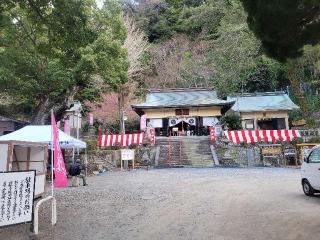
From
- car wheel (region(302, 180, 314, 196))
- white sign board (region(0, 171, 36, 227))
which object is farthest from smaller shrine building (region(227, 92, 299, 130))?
white sign board (region(0, 171, 36, 227))

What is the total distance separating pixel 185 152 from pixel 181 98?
10.5 metres

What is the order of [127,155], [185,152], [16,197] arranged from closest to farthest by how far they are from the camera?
[16,197] < [127,155] < [185,152]

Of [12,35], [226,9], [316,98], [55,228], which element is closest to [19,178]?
[55,228]

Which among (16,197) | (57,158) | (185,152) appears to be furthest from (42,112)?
(16,197)

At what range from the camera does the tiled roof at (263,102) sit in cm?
3509

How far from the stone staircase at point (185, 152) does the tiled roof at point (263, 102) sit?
974 cm

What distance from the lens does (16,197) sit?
6188 mm

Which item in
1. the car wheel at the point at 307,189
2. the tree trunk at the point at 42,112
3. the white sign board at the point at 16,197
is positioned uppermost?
the tree trunk at the point at 42,112

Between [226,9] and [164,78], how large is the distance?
10.2 metres

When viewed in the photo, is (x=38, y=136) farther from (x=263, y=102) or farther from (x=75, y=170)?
(x=263, y=102)

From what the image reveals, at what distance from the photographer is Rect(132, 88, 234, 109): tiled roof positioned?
1269 inches

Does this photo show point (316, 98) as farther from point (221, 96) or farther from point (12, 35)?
point (12, 35)

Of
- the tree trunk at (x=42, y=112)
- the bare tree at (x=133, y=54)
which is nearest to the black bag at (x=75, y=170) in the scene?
the tree trunk at (x=42, y=112)

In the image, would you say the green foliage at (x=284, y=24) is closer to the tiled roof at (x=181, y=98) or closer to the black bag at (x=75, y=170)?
the black bag at (x=75, y=170)
